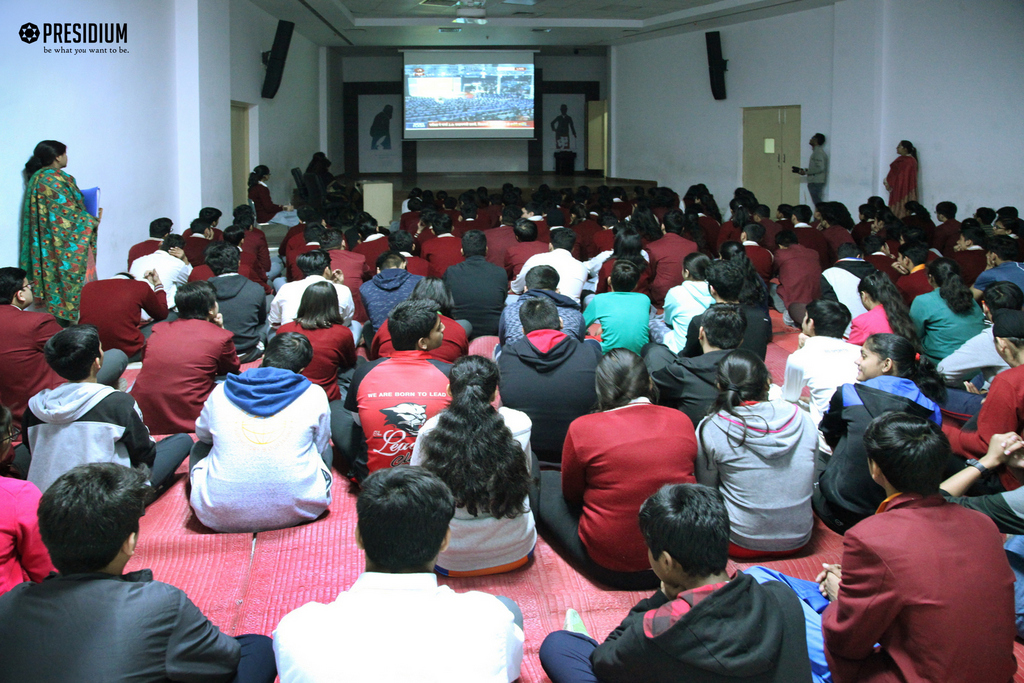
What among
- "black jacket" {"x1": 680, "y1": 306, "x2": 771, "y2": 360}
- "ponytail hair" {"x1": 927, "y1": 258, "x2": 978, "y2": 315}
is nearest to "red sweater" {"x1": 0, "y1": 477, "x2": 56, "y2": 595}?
"black jacket" {"x1": 680, "y1": 306, "x2": 771, "y2": 360}

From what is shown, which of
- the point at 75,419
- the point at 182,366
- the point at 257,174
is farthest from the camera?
the point at 257,174

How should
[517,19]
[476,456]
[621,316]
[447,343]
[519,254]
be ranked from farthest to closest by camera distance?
[517,19] → [519,254] → [621,316] → [447,343] → [476,456]

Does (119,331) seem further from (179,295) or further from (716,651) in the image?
(716,651)

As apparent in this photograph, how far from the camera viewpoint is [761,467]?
245cm

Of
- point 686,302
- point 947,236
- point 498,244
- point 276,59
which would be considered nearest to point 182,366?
point 686,302

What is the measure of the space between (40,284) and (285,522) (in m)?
3.42

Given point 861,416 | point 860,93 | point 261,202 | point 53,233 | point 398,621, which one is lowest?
point 398,621

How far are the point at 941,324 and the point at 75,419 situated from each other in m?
3.82

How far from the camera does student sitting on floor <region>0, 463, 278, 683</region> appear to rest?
1458 mm

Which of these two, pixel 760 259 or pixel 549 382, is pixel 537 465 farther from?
pixel 760 259

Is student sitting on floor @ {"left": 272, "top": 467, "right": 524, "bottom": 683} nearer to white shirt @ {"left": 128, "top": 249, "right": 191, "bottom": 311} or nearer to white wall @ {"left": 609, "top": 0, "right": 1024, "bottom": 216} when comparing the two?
white shirt @ {"left": 128, "top": 249, "right": 191, "bottom": 311}

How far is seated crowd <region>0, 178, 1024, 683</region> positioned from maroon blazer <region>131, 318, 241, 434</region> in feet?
0.04

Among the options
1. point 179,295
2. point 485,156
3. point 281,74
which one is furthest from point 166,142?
point 485,156

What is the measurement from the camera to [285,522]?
2.82m
